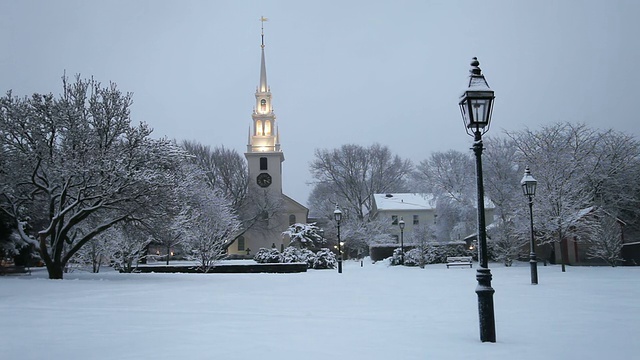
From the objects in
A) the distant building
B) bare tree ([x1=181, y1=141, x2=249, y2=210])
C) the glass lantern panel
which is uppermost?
bare tree ([x1=181, y1=141, x2=249, y2=210])

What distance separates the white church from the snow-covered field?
48.6 m

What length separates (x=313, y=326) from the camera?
319 inches

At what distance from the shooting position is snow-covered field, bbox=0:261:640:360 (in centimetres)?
618

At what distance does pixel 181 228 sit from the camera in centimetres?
2592

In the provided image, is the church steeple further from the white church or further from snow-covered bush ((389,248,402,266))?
snow-covered bush ((389,248,402,266))

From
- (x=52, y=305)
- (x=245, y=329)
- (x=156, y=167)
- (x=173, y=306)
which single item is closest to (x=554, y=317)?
(x=245, y=329)

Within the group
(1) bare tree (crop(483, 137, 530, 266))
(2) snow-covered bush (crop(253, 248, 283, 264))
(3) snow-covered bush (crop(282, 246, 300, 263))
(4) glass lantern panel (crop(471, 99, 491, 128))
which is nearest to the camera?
(4) glass lantern panel (crop(471, 99, 491, 128))

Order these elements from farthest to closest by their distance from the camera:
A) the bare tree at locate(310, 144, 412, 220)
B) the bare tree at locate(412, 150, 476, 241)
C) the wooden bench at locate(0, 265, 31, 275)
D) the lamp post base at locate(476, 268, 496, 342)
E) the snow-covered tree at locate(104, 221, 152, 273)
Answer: the bare tree at locate(310, 144, 412, 220), the bare tree at locate(412, 150, 476, 241), the snow-covered tree at locate(104, 221, 152, 273), the wooden bench at locate(0, 265, 31, 275), the lamp post base at locate(476, 268, 496, 342)

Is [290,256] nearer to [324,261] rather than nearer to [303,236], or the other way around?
[324,261]

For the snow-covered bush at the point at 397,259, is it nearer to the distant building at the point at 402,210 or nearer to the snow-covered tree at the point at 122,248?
the snow-covered tree at the point at 122,248

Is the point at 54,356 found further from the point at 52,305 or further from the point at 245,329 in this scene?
the point at 52,305

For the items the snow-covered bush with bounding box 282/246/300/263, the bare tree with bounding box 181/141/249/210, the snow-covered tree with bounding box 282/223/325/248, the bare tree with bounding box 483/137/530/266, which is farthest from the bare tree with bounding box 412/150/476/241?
the bare tree with bounding box 181/141/249/210

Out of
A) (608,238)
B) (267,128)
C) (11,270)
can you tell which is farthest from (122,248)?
(267,128)

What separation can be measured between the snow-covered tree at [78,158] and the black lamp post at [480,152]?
47.9 feet
